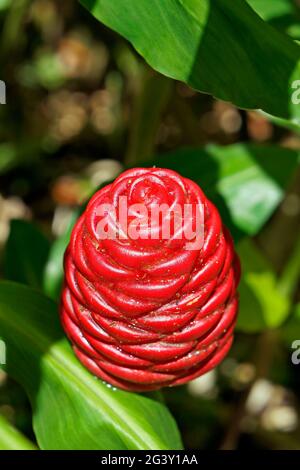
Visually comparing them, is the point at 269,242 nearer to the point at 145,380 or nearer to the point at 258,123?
the point at 258,123

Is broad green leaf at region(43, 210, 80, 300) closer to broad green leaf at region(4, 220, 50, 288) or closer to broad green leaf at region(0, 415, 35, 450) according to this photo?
broad green leaf at region(4, 220, 50, 288)

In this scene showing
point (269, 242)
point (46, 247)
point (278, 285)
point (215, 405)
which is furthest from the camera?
point (269, 242)

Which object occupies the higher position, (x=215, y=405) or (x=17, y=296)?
(x=17, y=296)

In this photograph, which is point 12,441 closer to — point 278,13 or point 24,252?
point 24,252

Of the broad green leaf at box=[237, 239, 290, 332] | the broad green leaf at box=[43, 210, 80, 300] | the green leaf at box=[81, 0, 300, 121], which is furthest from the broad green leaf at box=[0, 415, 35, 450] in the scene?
the green leaf at box=[81, 0, 300, 121]

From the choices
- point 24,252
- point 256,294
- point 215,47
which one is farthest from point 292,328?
point 215,47
